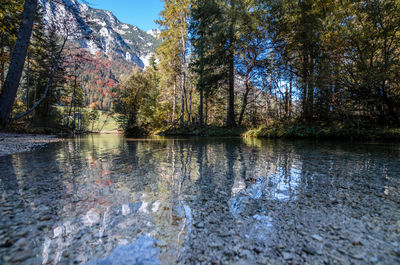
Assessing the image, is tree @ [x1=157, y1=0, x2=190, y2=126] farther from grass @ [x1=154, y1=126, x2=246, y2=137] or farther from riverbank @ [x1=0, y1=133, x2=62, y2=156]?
riverbank @ [x1=0, y1=133, x2=62, y2=156]

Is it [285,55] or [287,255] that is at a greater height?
[285,55]

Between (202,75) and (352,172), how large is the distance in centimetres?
1274

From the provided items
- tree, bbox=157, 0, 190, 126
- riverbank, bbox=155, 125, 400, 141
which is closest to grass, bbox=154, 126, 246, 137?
riverbank, bbox=155, 125, 400, 141

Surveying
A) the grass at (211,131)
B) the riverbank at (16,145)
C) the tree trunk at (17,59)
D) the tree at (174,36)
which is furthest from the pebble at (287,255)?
the tree at (174,36)

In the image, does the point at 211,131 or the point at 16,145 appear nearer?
the point at 16,145

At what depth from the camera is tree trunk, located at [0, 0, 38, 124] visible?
175 inches

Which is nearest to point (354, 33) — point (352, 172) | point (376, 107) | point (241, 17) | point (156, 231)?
point (376, 107)

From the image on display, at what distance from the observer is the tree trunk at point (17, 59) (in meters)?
4.46

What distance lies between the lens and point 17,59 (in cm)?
450

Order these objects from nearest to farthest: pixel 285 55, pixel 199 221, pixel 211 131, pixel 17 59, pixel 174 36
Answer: pixel 199 221, pixel 17 59, pixel 285 55, pixel 211 131, pixel 174 36

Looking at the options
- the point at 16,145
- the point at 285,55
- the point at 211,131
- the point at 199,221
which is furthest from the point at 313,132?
the point at 16,145

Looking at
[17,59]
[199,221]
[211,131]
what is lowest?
[199,221]

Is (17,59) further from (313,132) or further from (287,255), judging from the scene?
(313,132)

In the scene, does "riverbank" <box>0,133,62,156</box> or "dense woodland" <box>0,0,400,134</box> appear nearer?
"riverbank" <box>0,133,62,156</box>
